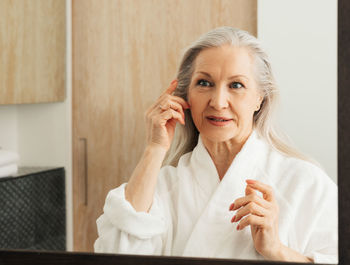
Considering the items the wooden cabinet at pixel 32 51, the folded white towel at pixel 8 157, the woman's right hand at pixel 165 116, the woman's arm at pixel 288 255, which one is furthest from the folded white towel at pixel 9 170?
the woman's arm at pixel 288 255

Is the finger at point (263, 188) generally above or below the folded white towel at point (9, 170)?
below

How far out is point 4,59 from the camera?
2.56ft

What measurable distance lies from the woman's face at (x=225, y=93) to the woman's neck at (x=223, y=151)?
0.01m

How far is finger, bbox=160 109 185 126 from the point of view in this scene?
75 cm

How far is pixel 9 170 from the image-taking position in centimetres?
78

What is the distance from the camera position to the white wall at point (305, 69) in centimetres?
69

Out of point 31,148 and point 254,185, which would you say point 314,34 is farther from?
point 31,148

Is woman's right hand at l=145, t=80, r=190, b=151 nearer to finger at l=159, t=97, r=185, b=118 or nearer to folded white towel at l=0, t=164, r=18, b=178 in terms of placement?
finger at l=159, t=97, r=185, b=118

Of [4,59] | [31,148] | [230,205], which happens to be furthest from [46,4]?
[230,205]

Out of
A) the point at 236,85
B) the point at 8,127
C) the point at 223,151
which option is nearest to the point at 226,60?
the point at 236,85

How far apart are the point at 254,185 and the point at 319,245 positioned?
0.13 meters

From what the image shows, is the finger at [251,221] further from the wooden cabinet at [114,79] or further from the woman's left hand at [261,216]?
the wooden cabinet at [114,79]

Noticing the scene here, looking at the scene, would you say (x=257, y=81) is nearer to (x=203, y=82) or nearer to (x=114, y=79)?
(x=203, y=82)

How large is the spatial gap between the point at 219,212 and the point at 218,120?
15 centimetres
